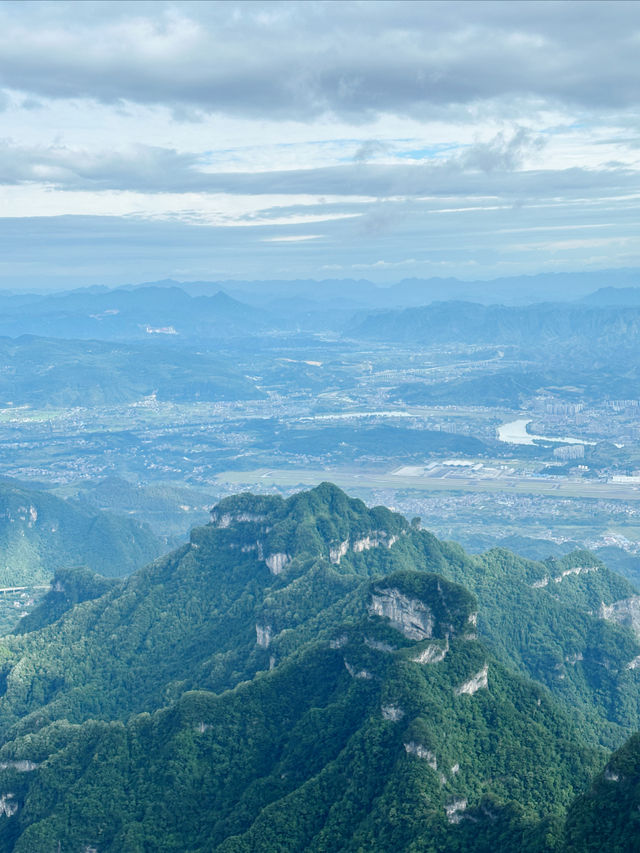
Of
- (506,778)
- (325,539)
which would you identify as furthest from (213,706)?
(325,539)

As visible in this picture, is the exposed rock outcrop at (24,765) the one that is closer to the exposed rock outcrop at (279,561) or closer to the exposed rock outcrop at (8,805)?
the exposed rock outcrop at (8,805)

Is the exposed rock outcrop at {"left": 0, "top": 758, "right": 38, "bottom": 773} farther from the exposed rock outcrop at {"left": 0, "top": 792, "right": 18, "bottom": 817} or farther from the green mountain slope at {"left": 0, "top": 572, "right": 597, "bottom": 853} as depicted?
the exposed rock outcrop at {"left": 0, "top": 792, "right": 18, "bottom": 817}

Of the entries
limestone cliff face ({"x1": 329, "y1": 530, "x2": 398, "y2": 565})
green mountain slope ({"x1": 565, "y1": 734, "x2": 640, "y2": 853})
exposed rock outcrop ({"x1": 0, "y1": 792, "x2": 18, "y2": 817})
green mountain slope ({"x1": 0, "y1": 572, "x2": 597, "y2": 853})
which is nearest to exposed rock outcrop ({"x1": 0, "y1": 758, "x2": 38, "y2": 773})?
green mountain slope ({"x1": 0, "y1": 572, "x2": 597, "y2": 853})

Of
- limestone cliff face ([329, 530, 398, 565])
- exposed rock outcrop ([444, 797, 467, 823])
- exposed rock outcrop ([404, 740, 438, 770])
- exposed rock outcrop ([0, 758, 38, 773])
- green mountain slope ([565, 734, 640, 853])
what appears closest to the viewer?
green mountain slope ([565, 734, 640, 853])

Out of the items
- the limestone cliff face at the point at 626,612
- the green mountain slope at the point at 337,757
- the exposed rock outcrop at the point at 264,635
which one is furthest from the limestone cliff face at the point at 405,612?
the limestone cliff face at the point at 626,612

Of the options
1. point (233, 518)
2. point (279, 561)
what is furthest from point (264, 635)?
point (233, 518)

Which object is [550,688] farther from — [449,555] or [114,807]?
[114,807]
